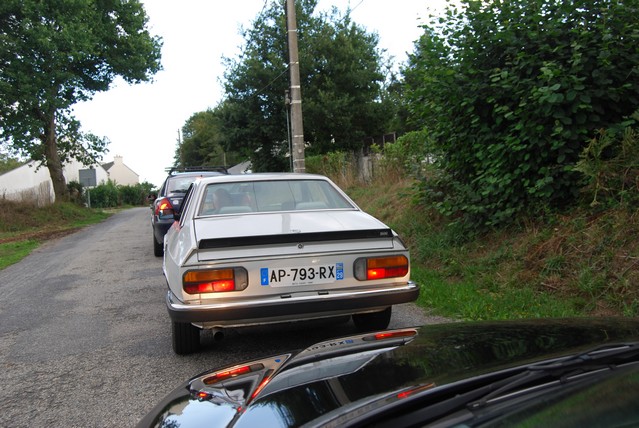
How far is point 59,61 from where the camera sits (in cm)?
2041

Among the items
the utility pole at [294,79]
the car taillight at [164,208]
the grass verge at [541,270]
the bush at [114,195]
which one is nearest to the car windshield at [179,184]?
the car taillight at [164,208]

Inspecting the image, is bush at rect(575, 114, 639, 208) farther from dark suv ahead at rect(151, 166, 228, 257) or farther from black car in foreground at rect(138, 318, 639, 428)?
dark suv ahead at rect(151, 166, 228, 257)

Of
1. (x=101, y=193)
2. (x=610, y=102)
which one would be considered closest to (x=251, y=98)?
(x=610, y=102)

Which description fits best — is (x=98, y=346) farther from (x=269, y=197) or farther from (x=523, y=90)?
(x=523, y=90)

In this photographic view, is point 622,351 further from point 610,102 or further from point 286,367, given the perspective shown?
point 610,102

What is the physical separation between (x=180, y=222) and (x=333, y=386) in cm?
360

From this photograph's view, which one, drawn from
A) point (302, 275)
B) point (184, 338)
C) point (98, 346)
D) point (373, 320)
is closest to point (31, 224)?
point (98, 346)

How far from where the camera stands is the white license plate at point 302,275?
3.70 metres

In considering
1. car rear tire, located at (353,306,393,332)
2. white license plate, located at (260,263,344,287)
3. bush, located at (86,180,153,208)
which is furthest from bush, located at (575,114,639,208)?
bush, located at (86,180,153,208)

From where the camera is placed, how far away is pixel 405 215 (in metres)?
9.50

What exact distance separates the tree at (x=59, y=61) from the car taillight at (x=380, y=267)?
20.0 meters

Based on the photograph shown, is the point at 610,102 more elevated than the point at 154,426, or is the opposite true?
the point at 610,102

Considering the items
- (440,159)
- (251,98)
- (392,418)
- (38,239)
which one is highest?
(251,98)

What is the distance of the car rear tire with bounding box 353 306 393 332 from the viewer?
457cm
